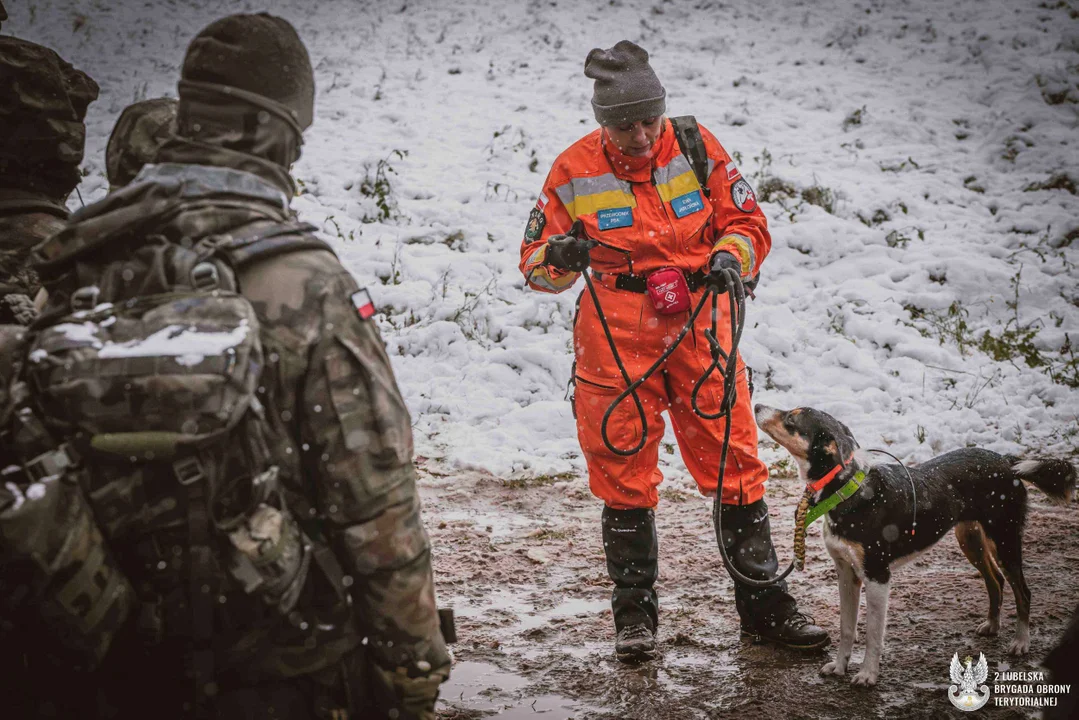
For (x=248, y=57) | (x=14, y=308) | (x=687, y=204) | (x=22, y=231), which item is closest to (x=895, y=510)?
(x=687, y=204)

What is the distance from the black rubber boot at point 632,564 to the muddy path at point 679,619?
0.19 m

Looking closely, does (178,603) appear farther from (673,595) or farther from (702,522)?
(702,522)

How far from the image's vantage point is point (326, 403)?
5.56 feet

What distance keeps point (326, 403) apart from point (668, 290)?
94.0 inches

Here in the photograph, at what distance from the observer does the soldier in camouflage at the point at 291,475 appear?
5.43 ft

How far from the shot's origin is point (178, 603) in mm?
1623

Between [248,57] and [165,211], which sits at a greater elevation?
[248,57]

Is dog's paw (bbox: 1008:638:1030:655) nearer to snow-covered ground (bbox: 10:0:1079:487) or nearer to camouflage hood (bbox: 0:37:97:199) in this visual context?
snow-covered ground (bbox: 10:0:1079:487)

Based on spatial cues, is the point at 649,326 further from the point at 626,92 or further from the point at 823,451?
the point at 626,92

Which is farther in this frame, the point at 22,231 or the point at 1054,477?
the point at 1054,477

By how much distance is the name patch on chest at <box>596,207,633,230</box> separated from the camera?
3.84m

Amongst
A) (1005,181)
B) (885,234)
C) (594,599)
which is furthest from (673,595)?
(1005,181)

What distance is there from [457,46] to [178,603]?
43.6 ft

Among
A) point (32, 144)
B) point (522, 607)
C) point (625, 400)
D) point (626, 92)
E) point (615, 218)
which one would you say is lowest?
point (522, 607)
